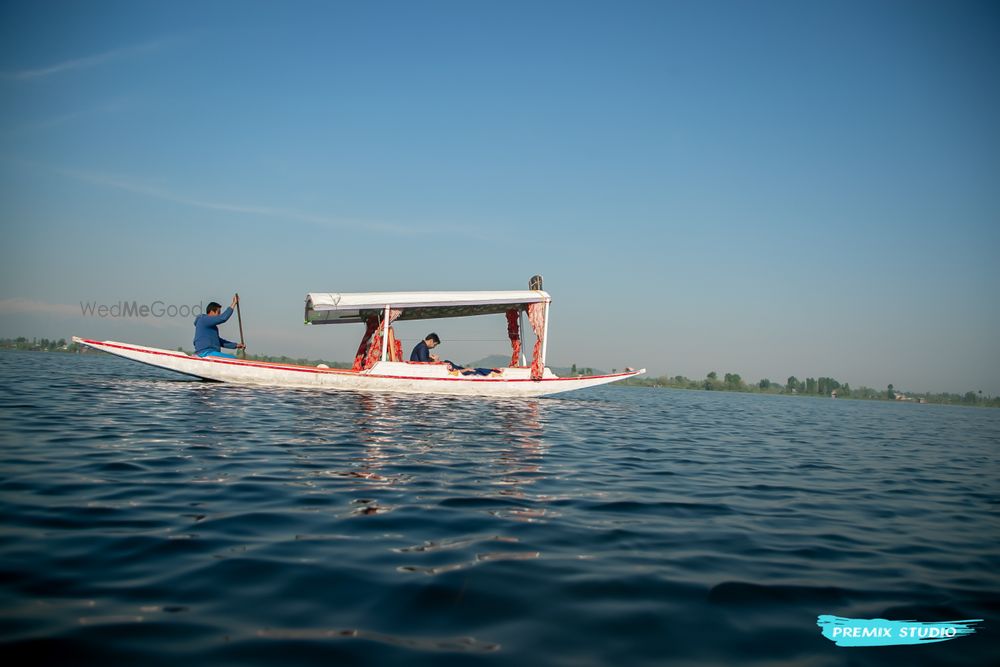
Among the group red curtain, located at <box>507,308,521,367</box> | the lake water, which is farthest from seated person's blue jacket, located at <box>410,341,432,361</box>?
the lake water

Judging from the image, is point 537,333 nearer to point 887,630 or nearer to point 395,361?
point 395,361

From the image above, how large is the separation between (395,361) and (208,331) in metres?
6.48

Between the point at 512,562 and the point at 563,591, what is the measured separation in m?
0.58

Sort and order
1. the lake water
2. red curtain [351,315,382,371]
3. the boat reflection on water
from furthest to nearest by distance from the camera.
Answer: red curtain [351,315,382,371] < the boat reflection on water < the lake water

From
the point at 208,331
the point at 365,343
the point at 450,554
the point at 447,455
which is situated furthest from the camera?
the point at 365,343

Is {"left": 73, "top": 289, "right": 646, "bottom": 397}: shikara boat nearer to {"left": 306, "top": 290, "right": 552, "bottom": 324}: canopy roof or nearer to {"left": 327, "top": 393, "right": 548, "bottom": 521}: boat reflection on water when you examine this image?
{"left": 306, "top": 290, "right": 552, "bottom": 324}: canopy roof

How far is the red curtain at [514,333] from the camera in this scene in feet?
79.8

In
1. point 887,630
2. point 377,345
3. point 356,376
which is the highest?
point 377,345

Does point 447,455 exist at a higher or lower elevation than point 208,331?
lower

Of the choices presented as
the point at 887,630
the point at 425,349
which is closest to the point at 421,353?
the point at 425,349

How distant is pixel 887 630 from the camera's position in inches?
136

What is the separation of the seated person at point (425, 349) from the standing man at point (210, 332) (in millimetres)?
6267

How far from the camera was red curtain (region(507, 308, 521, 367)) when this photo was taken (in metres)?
24.3

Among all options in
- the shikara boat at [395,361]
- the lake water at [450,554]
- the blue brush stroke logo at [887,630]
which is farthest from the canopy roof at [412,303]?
the blue brush stroke logo at [887,630]
